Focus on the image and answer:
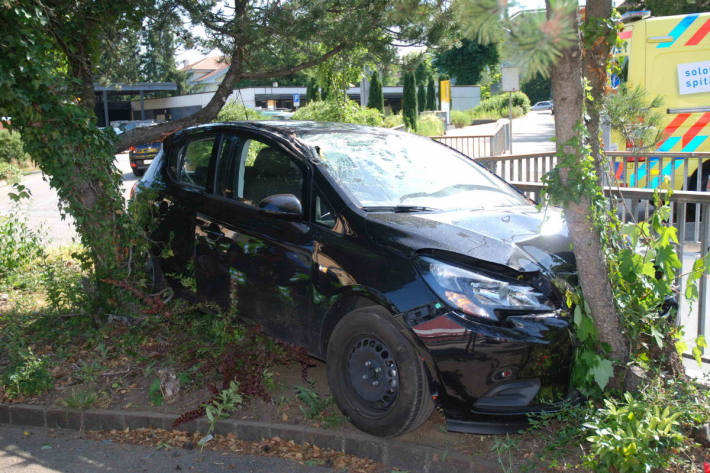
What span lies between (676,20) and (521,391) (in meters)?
8.72

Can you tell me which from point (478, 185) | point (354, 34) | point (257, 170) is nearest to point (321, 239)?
point (257, 170)

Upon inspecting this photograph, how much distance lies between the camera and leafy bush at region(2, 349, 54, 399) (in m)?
4.75

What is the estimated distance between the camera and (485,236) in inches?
152

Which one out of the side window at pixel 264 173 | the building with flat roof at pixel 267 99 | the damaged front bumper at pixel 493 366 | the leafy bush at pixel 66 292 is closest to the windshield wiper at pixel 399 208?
the side window at pixel 264 173

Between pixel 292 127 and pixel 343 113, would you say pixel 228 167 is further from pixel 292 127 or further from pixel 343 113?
pixel 343 113

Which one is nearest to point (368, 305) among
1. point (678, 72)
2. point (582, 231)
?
point (582, 231)

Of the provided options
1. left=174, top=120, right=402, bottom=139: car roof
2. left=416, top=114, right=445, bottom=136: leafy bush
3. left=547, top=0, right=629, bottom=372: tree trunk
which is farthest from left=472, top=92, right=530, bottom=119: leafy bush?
Result: left=547, top=0, right=629, bottom=372: tree trunk

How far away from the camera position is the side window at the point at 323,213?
4.23 meters

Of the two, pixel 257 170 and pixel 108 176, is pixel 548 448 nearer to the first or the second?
pixel 257 170

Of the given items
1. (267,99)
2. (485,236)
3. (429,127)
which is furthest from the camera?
(267,99)

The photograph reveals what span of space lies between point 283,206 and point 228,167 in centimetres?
109

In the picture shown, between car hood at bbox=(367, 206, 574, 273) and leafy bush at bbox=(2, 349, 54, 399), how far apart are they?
2674 mm

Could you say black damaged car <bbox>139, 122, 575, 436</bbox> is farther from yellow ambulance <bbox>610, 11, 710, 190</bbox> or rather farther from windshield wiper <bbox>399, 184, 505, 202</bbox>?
yellow ambulance <bbox>610, 11, 710, 190</bbox>

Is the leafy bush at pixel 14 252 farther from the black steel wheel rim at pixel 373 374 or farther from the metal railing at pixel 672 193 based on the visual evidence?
the metal railing at pixel 672 193
